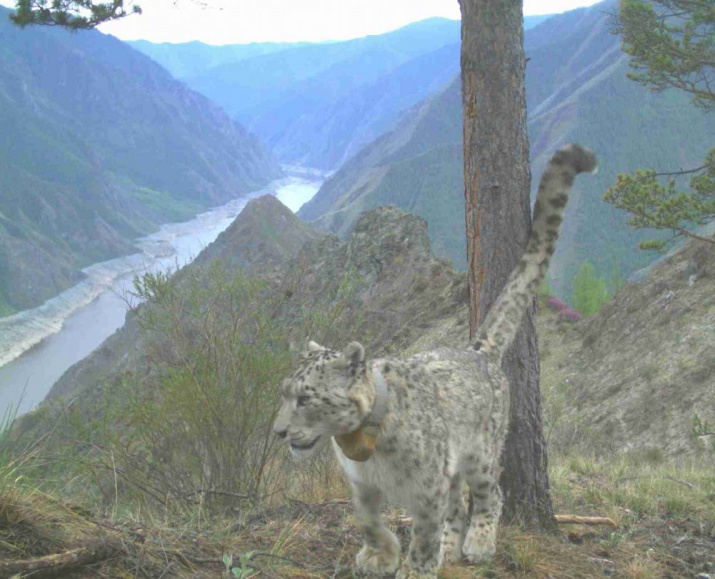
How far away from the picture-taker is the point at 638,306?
25.3 meters

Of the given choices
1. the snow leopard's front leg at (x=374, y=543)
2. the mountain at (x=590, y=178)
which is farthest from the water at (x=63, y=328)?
the snow leopard's front leg at (x=374, y=543)

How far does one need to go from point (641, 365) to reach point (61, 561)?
2063 cm

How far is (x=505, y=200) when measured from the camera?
621cm

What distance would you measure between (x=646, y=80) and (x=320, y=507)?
15.0m

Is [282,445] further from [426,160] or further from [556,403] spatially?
[426,160]

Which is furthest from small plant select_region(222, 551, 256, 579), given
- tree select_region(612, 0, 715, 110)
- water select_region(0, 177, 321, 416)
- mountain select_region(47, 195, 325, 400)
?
water select_region(0, 177, 321, 416)

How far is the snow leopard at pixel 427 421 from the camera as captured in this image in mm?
4492

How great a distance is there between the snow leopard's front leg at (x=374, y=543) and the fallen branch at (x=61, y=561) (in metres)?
1.70

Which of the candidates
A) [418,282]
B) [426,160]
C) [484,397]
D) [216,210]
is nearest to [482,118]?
[484,397]

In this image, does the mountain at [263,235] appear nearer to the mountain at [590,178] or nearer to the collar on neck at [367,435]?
the mountain at [590,178]

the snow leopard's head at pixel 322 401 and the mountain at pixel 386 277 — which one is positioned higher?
the snow leopard's head at pixel 322 401

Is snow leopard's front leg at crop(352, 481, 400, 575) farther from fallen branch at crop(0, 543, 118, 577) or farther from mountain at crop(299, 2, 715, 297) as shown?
mountain at crop(299, 2, 715, 297)

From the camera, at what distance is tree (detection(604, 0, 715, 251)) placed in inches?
660

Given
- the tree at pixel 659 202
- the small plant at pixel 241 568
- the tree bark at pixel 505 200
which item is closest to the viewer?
the small plant at pixel 241 568
